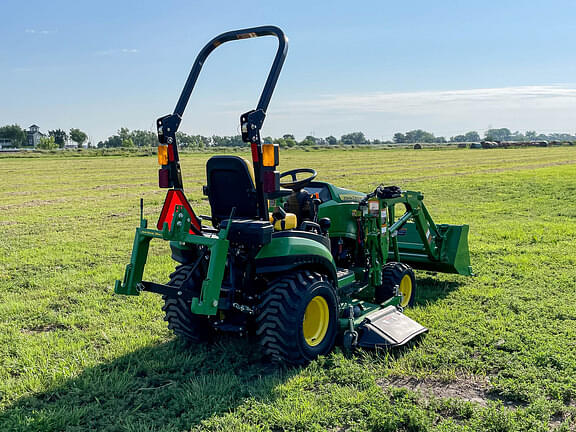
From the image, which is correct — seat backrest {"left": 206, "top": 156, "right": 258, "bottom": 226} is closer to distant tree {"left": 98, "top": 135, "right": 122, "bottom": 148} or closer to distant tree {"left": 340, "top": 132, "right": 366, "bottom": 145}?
distant tree {"left": 98, "top": 135, "right": 122, "bottom": 148}

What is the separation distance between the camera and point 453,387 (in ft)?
14.1

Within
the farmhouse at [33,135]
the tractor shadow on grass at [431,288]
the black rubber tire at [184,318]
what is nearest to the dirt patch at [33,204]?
the black rubber tire at [184,318]

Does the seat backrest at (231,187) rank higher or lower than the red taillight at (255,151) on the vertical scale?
lower

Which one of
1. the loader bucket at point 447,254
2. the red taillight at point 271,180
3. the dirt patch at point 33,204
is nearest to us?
the red taillight at point 271,180

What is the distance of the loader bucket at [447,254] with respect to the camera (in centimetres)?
730

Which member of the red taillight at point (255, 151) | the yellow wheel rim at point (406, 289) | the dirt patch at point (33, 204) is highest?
the red taillight at point (255, 151)

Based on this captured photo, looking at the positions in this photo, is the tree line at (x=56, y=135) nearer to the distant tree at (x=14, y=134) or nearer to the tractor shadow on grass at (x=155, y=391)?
the distant tree at (x=14, y=134)

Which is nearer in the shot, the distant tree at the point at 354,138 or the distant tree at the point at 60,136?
the distant tree at the point at 60,136

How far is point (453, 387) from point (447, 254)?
3.27 m

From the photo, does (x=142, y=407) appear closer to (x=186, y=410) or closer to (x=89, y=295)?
(x=186, y=410)

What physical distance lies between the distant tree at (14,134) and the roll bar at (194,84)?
137173mm

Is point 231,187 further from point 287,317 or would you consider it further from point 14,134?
point 14,134

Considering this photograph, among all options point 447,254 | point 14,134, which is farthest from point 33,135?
point 447,254

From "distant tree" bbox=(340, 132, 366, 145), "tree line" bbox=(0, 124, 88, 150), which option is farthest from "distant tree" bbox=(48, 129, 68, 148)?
"distant tree" bbox=(340, 132, 366, 145)
